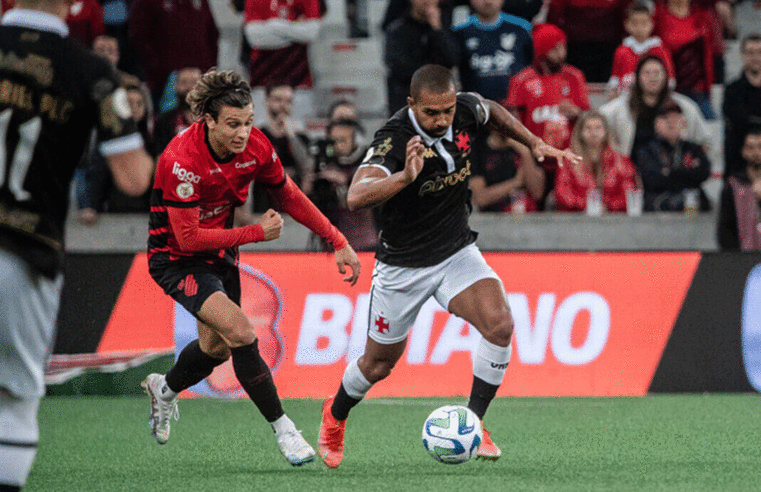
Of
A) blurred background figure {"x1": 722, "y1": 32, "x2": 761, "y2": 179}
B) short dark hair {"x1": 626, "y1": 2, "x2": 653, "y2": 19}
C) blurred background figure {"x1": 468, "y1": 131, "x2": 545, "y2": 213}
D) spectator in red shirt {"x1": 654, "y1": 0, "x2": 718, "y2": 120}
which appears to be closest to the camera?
blurred background figure {"x1": 468, "y1": 131, "x2": 545, "y2": 213}

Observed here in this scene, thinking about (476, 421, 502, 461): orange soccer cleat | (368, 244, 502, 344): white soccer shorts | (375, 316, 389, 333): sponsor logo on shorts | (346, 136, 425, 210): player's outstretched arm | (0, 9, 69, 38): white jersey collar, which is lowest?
(476, 421, 502, 461): orange soccer cleat

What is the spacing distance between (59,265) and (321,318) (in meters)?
5.92

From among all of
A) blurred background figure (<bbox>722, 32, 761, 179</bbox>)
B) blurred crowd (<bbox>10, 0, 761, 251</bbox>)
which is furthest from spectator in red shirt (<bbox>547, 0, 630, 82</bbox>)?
blurred background figure (<bbox>722, 32, 761, 179</bbox>)

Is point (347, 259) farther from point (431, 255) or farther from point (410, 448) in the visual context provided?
point (410, 448)

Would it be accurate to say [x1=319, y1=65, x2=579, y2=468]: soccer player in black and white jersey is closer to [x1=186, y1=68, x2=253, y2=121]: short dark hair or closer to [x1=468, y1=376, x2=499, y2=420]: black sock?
[x1=468, y1=376, x2=499, y2=420]: black sock

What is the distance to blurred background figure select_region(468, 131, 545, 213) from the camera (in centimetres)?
1134

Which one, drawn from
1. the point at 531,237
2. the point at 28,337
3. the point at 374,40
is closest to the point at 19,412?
the point at 28,337

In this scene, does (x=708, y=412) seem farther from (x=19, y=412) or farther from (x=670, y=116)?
(x=19, y=412)

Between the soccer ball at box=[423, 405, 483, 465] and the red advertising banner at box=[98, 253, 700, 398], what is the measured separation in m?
3.83

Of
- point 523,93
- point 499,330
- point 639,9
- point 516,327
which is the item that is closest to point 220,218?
point 499,330

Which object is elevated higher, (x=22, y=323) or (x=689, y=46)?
(x=689, y=46)

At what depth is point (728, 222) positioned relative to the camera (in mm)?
10992

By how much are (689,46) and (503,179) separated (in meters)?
2.93

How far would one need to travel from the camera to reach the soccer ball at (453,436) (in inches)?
234
